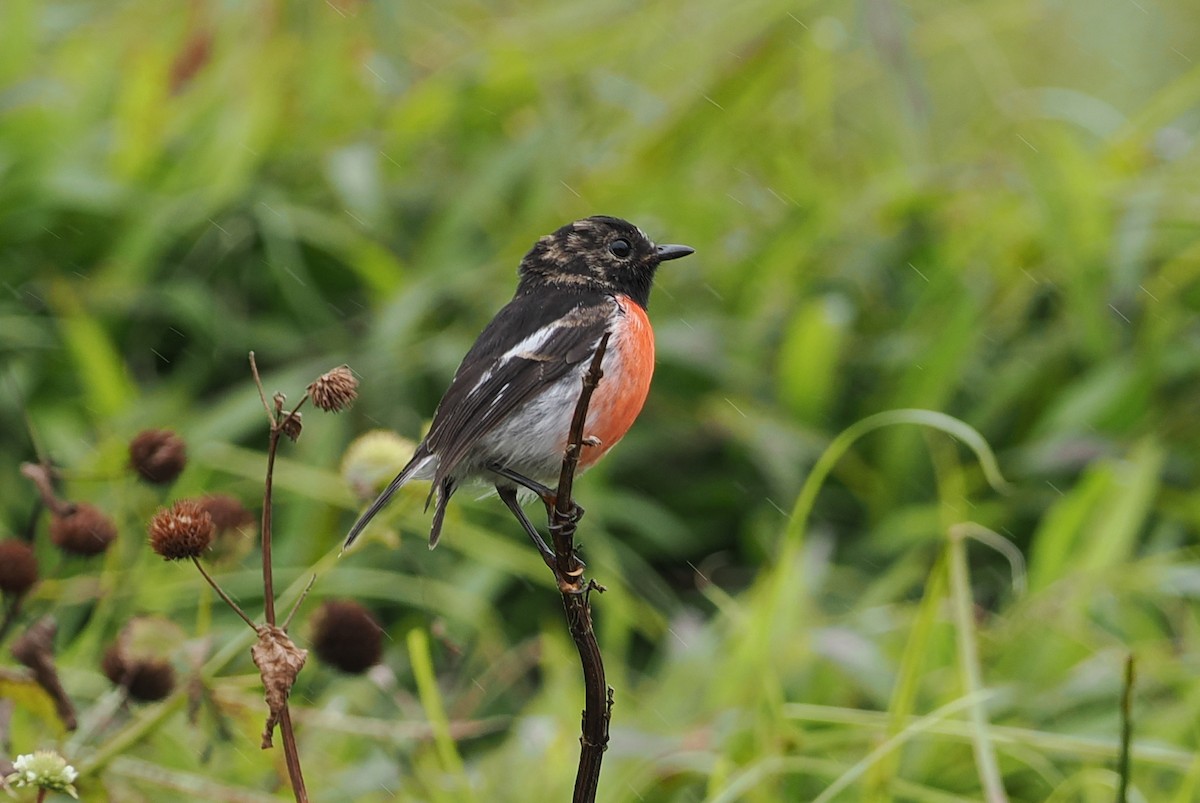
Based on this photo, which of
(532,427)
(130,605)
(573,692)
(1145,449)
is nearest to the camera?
(532,427)

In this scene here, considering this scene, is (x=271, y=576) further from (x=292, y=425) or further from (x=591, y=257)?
(x=591, y=257)

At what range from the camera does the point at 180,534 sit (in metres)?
1.46

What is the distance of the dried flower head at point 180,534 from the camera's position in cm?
145

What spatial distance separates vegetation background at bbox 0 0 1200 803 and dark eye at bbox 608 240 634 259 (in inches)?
21.1

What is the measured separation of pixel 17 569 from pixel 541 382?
2.86 ft

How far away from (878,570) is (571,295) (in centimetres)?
219

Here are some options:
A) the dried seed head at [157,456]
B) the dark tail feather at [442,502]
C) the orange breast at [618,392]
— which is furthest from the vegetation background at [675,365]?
the dried seed head at [157,456]

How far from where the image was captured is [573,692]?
3.76 m

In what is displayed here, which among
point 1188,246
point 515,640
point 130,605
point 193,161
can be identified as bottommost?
point 515,640

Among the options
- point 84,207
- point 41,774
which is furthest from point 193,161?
point 41,774

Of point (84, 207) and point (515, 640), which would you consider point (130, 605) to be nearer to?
point (515, 640)

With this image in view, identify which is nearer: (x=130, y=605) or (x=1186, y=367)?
(x=130, y=605)

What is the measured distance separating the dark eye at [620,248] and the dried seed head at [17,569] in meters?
1.15

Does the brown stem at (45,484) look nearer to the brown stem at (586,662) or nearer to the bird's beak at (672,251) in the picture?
the brown stem at (586,662)
